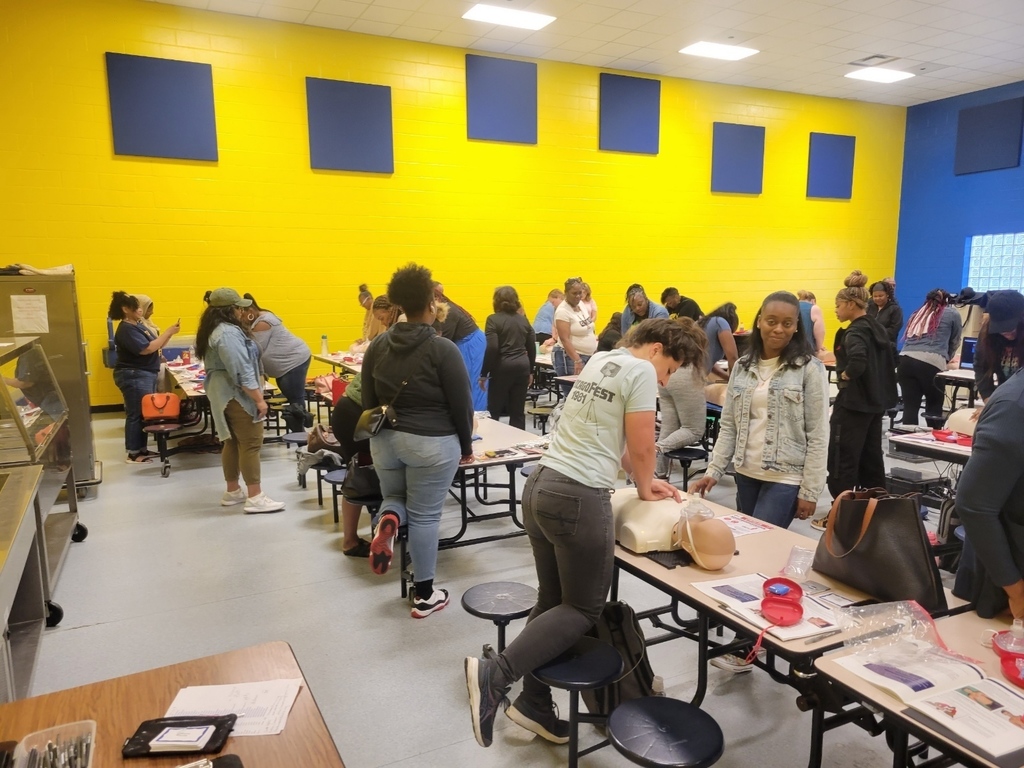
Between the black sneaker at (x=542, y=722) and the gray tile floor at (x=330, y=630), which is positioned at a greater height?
the black sneaker at (x=542, y=722)

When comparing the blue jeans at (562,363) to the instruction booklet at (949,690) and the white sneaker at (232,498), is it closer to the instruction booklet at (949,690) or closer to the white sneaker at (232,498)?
the white sneaker at (232,498)

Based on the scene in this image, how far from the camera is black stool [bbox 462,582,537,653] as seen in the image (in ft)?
7.93

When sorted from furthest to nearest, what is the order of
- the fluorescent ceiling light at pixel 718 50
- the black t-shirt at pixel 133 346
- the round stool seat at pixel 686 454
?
the fluorescent ceiling light at pixel 718 50
the black t-shirt at pixel 133 346
the round stool seat at pixel 686 454

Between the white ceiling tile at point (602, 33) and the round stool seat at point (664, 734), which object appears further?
the white ceiling tile at point (602, 33)

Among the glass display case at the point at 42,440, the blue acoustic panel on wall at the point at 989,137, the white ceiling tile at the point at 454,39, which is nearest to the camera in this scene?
the glass display case at the point at 42,440

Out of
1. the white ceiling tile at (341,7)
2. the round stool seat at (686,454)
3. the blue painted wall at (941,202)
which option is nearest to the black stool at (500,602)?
the round stool seat at (686,454)

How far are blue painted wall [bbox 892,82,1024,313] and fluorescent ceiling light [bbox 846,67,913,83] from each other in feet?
5.62

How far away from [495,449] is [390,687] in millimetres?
1523

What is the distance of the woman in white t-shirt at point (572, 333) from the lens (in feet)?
23.6

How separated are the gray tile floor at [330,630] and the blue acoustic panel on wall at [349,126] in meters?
5.17

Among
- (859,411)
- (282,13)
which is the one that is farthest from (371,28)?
(859,411)

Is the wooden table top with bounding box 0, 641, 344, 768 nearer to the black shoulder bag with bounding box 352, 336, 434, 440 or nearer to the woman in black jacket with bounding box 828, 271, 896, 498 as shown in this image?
the black shoulder bag with bounding box 352, 336, 434, 440

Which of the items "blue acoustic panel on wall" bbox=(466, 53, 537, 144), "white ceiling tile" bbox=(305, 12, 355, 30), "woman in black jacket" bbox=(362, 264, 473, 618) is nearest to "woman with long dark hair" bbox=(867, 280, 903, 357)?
"blue acoustic panel on wall" bbox=(466, 53, 537, 144)

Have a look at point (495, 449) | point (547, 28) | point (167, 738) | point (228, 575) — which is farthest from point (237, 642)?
point (547, 28)
